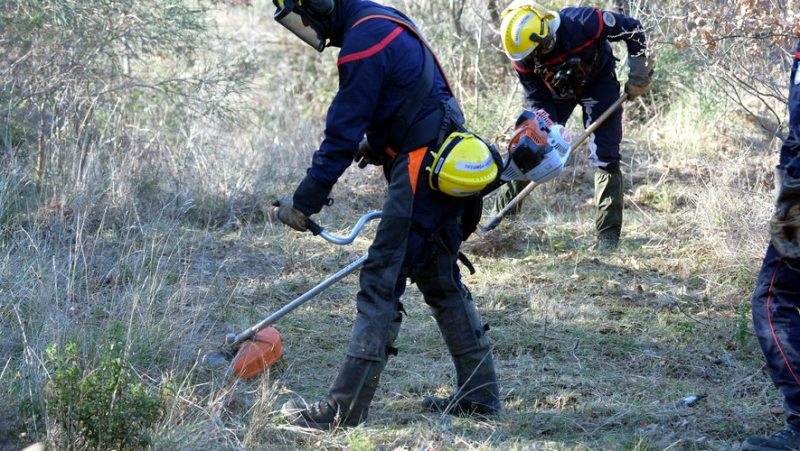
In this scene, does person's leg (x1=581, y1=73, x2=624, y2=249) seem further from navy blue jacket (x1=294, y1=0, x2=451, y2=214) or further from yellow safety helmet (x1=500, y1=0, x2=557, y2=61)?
navy blue jacket (x1=294, y1=0, x2=451, y2=214)

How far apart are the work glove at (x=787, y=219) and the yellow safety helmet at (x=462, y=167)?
116 cm

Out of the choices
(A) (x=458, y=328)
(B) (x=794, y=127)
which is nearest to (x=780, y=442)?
(B) (x=794, y=127)

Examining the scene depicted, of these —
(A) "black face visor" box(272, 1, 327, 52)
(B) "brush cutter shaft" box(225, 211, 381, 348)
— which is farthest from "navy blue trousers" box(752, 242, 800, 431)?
(A) "black face visor" box(272, 1, 327, 52)

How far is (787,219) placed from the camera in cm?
328

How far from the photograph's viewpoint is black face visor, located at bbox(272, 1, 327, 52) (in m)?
3.73

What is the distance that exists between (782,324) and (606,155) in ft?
11.1

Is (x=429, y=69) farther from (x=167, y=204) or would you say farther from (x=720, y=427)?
(x=167, y=204)

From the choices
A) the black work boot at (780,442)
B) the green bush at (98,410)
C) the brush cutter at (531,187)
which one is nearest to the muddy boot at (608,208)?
the brush cutter at (531,187)

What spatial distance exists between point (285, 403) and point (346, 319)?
146cm

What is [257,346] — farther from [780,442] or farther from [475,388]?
[780,442]

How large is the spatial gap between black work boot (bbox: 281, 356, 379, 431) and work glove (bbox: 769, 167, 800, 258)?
1766 millimetres

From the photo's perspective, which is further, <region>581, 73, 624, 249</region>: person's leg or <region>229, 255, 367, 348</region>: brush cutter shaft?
<region>581, 73, 624, 249</region>: person's leg

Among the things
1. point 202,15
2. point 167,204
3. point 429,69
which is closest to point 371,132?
point 429,69

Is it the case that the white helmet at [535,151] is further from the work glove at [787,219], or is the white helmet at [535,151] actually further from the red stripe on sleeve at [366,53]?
the work glove at [787,219]
